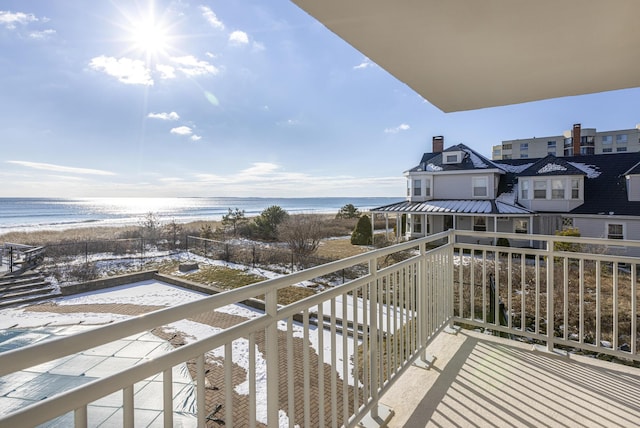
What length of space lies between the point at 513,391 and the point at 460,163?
13.7m

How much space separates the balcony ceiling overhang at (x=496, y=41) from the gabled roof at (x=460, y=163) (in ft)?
40.2

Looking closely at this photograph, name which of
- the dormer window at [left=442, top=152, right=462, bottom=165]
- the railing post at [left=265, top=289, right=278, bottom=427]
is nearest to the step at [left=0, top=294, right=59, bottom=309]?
the railing post at [left=265, top=289, right=278, bottom=427]

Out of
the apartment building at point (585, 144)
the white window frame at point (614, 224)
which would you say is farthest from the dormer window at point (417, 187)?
the apartment building at point (585, 144)

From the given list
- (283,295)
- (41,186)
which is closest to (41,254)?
(283,295)

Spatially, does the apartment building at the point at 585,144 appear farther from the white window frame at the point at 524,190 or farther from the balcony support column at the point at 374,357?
the balcony support column at the point at 374,357

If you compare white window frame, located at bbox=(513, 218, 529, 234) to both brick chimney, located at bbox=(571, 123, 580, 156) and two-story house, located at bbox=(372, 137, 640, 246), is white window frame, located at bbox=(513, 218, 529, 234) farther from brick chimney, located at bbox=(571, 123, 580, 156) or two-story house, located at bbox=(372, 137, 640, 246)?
brick chimney, located at bbox=(571, 123, 580, 156)

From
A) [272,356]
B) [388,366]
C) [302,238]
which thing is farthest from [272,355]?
[302,238]

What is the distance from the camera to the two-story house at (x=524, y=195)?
11539mm

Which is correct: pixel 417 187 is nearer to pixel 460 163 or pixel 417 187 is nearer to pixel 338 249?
pixel 460 163

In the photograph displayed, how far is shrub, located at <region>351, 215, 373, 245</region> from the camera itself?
1320 cm

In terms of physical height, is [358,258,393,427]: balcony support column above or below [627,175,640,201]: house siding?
below

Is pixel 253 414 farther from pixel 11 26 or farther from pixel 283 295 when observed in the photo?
pixel 11 26

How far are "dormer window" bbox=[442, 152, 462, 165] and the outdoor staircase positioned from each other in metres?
14.8

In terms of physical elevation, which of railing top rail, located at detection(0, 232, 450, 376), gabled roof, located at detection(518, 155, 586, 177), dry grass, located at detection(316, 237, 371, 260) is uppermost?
gabled roof, located at detection(518, 155, 586, 177)
